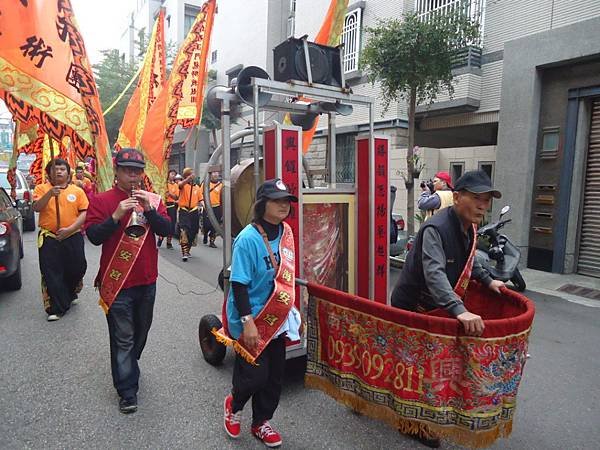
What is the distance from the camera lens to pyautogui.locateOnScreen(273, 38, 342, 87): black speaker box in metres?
3.42

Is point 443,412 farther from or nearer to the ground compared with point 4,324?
farther from the ground

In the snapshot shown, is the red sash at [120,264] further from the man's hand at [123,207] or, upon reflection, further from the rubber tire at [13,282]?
the rubber tire at [13,282]

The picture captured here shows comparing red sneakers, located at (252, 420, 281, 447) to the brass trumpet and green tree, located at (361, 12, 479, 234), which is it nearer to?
the brass trumpet

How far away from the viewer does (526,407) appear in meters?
3.31

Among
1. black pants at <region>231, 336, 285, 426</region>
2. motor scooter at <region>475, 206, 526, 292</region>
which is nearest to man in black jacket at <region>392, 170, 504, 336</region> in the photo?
black pants at <region>231, 336, 285, 426</region>

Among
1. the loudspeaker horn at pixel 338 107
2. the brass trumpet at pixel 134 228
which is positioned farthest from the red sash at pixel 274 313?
the loudspeaker horn at pixel 338 107

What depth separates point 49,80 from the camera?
135 inches

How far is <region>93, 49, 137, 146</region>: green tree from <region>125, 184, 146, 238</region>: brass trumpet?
808 inches

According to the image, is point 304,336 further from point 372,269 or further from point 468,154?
point 468,154

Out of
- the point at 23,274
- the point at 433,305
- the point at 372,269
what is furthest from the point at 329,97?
the point at 23,274

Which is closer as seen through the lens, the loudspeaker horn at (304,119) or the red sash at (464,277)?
the red sash at (464,277)

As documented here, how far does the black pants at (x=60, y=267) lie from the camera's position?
495cm

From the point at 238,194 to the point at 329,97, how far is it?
1069 millimetres

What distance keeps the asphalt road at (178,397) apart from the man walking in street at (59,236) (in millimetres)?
309
